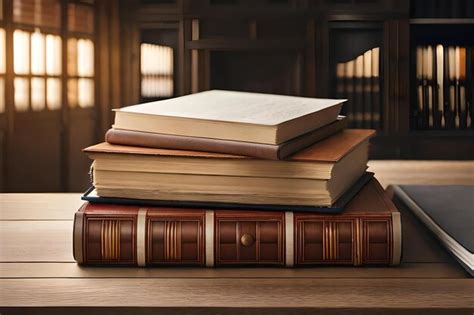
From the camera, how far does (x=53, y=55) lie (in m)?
3.25

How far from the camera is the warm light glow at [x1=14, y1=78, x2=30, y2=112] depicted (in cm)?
294

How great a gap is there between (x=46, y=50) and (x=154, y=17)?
65 cm

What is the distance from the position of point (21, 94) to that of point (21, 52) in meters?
0.17

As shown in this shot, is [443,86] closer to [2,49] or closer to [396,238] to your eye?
[2,49]

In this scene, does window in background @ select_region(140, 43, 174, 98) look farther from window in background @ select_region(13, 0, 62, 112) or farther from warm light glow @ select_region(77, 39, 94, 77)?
window in background @ select_region(13, 0, 62, 112)

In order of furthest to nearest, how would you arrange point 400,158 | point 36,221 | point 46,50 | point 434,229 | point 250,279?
1. point 400,158
2. point 46,50
3. point 36,221
4. point 434,229
5. point 250,279

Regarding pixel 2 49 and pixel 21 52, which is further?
pixel 21 52

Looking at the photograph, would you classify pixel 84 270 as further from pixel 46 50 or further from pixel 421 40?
pixel 421 40

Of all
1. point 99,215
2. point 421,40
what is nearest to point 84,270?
point 99,215

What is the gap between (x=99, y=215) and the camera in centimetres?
Result: 55

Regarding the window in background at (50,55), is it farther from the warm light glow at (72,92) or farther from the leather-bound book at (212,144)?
the leather-bound book at (212,144)

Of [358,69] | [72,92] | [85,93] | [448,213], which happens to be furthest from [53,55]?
[448,213]

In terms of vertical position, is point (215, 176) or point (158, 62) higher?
point (158, 62)

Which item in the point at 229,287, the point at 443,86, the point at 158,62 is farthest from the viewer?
the point at 158,62
